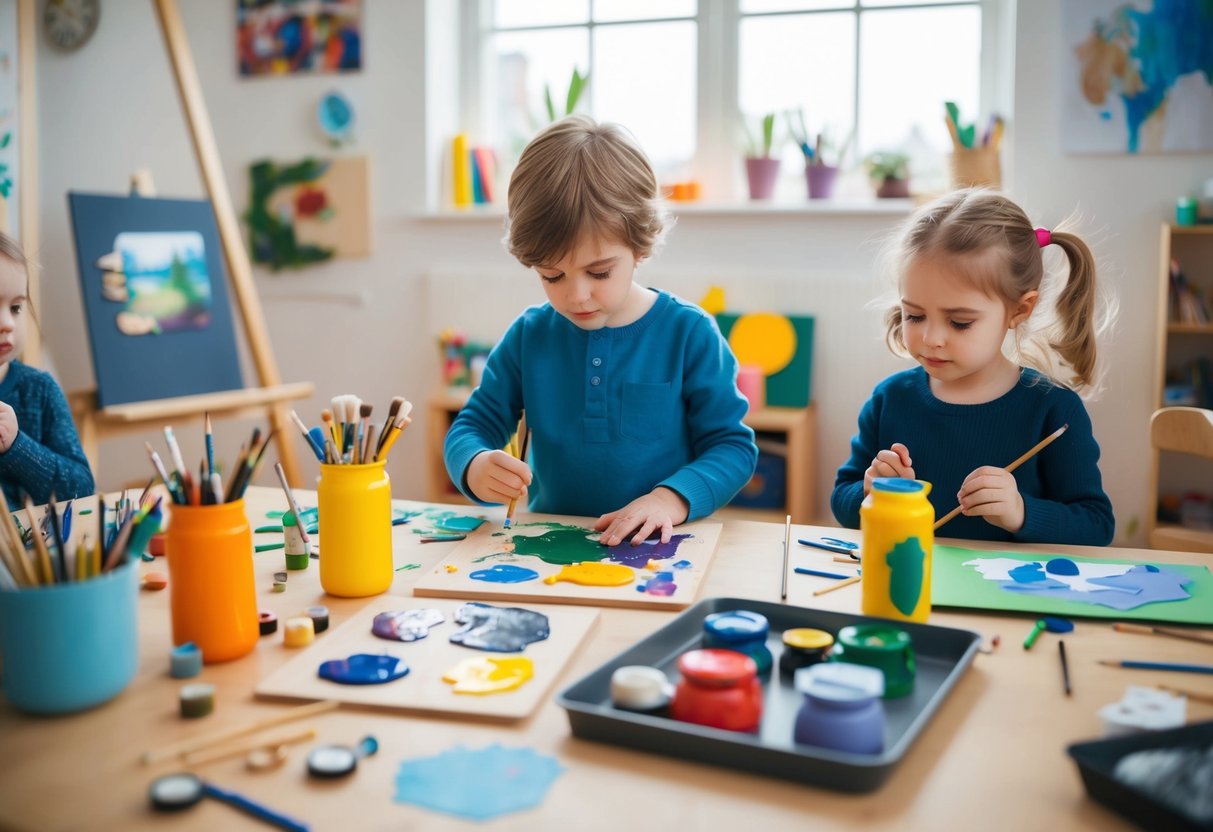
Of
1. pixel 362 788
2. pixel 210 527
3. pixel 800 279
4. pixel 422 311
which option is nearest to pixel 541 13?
pixel 422 311

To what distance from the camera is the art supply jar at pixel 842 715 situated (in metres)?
0.67

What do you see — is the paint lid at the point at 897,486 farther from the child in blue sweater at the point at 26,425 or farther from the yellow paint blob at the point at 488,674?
the child in blue sweater at the point at 26,425

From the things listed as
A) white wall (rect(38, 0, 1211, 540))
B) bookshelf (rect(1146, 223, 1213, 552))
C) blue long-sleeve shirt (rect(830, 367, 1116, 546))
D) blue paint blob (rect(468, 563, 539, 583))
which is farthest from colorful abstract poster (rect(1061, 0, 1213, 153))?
blue paint blob (rect(468, 563, 539, 583))

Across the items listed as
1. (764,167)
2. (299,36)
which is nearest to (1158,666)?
(764,167)

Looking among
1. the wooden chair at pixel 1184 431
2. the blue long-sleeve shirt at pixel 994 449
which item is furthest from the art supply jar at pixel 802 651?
the wooden chair at pixel 1184 431

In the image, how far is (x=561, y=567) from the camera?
3.54 feet

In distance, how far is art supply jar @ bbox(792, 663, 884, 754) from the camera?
0.67m

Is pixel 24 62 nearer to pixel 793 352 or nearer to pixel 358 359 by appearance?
pixel 358 359

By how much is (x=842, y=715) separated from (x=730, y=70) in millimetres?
2867

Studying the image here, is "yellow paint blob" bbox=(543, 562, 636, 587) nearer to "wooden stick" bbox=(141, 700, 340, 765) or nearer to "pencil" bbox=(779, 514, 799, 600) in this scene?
"pencil" bbox=(779, 514, 799, 600)

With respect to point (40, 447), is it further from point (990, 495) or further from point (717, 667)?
point (990, 495)

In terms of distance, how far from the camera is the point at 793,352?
9.75ft

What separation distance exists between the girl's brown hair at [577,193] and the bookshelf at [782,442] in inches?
57.7

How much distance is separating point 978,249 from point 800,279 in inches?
67.2
